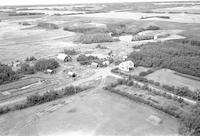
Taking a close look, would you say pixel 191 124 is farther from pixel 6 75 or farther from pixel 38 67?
pixel 6 75

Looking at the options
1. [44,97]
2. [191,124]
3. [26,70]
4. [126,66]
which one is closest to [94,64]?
[126,66]

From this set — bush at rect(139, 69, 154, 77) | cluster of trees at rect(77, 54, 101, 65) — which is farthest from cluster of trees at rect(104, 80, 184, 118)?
cluster of trees at rect(77, 54, 101, 65)

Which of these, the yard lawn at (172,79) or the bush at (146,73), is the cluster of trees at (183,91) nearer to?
the yard lawn at (172,79)

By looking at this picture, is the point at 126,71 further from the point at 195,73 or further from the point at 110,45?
the point at 110,45

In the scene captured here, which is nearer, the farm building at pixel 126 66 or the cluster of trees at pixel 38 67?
the farm building at pixel 126 66

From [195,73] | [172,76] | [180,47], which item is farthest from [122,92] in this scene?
[180,47]

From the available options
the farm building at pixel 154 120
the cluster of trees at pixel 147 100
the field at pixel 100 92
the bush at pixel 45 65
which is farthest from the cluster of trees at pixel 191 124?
the bush at pixel 45 65
